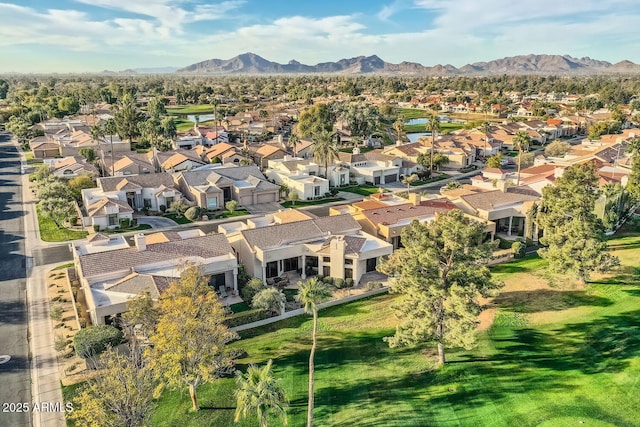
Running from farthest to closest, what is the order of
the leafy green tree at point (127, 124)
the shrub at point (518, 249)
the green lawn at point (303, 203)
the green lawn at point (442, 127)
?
the green lawn at point (442, 127)
the leafy green tree at point (127, 124)
the green lawn at point (303, 203)
the shrub at point (518, 249)

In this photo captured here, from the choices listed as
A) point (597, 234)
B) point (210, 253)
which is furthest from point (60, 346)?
point (597, 234)

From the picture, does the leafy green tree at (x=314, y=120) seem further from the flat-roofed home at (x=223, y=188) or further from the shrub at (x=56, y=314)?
the shrub at (x=56, y=314)

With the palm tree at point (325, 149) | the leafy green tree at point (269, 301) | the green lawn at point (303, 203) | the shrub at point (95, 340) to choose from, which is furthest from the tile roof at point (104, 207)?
the palm tree at point (325, 149)

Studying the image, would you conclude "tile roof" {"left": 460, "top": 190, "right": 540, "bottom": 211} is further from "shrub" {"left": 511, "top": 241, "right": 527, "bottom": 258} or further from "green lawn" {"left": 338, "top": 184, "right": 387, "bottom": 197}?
"green lawn" {"left": 338, "top": 184, "right": 387, "bottom": 197}

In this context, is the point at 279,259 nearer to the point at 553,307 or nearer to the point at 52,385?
the point at 52,385

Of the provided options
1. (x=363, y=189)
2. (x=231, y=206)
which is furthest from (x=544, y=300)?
(x=363, y=189)

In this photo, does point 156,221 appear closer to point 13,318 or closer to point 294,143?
point 13,318
